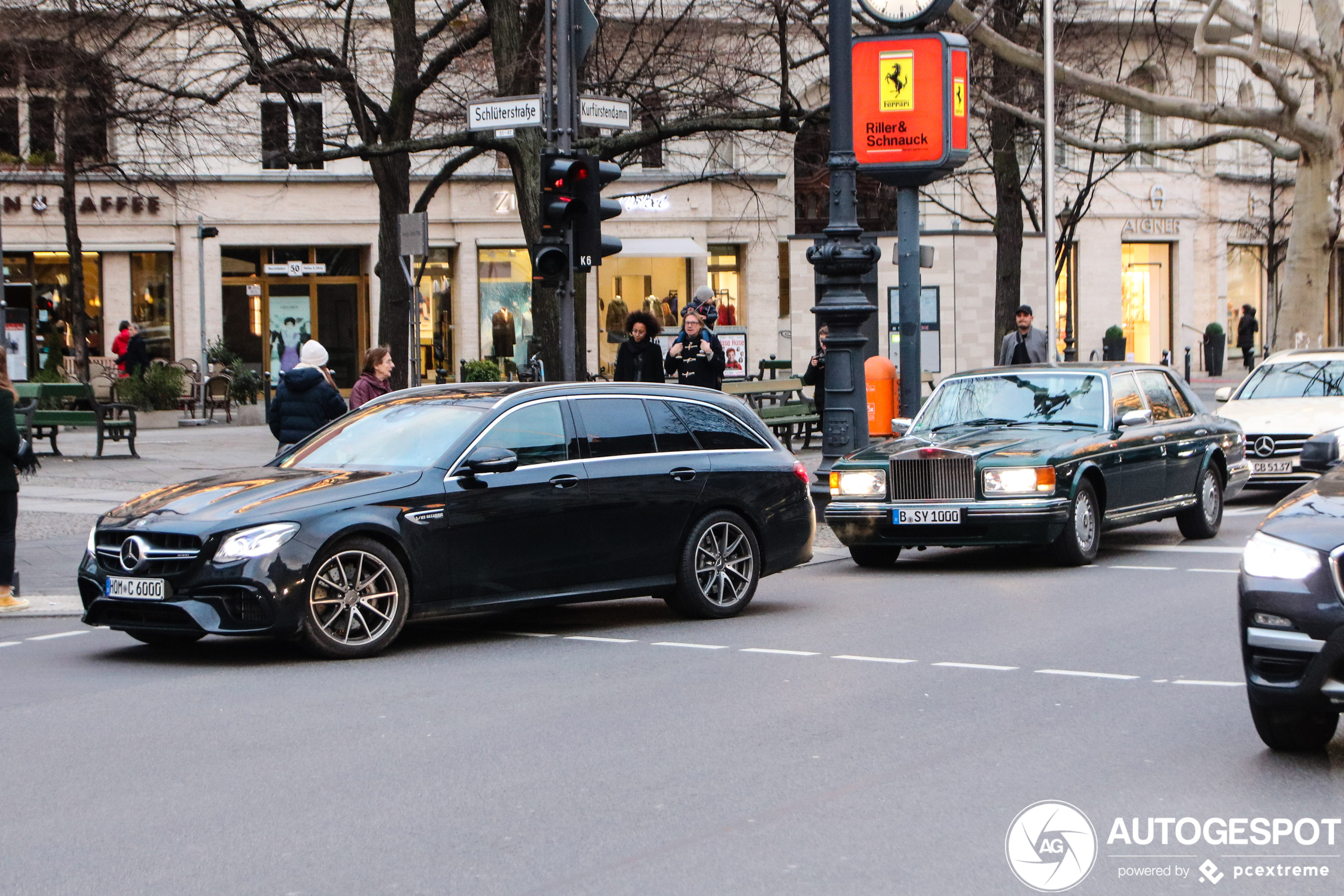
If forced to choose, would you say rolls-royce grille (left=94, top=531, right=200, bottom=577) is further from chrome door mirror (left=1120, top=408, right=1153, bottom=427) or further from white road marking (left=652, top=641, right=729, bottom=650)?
chrome door mirror (left=1120, top=408, right=1153, bottom=427)

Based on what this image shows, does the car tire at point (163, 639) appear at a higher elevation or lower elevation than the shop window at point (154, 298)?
lower

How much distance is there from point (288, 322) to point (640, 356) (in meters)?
25.1

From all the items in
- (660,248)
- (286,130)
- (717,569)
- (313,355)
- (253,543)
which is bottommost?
(717,569)

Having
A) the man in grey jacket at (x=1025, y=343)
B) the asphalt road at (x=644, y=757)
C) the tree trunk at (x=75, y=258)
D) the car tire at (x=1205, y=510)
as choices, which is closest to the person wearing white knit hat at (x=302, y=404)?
the asphalt road at (x=644, y=757)

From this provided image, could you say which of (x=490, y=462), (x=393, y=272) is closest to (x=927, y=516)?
(x=490, y=462)

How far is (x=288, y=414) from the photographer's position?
46.2 ft

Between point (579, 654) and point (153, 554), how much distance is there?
235 cm

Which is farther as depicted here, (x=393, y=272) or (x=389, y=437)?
(x=393, y=272)

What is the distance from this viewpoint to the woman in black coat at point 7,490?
10.9 m

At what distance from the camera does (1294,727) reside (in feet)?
21.5

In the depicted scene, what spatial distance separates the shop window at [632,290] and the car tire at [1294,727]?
34943 mm

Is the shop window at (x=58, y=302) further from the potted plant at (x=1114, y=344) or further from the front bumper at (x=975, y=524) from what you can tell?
the front bumper at (x=975, y=524)

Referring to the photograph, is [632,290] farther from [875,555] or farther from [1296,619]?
[1296,619]

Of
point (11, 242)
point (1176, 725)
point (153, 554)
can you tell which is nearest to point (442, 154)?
point (11, 242)
